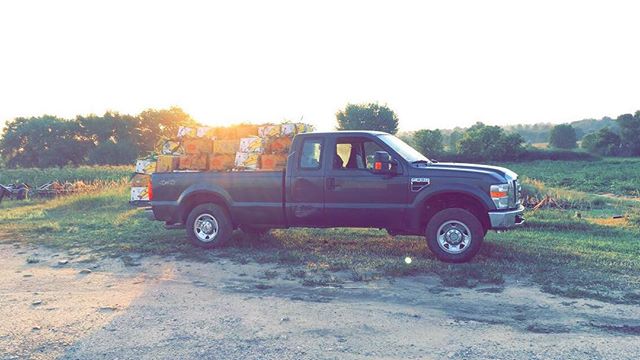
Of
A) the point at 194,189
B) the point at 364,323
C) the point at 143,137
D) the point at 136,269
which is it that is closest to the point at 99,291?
the point at 136,269

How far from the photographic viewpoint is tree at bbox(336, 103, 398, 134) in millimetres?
46656

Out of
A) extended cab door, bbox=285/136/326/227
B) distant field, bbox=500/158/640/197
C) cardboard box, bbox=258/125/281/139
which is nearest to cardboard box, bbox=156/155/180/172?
cardboard box, bbox=258/125/281/139

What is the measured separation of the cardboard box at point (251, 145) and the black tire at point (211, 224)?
118 centimetres

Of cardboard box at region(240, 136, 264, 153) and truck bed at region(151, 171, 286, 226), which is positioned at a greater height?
cardboard box at region(240, 136, 264, 153)

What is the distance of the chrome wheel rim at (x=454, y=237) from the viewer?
8398 mm

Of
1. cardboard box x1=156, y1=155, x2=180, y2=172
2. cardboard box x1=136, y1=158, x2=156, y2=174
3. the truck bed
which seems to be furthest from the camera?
cardboard box x1=136, y1=158, x2=156, y2=174

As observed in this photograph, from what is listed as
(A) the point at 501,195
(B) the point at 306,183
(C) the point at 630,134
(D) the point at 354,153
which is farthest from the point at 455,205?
(C) the point at 630,134

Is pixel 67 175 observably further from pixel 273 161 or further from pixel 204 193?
pixel 273 161

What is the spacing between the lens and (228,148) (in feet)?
33.9

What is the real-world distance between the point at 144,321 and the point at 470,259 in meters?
4.92

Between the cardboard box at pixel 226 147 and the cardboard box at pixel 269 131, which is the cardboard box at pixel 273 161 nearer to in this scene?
the cardboard box at pixel 269 131

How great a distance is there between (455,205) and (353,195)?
1.65 metres

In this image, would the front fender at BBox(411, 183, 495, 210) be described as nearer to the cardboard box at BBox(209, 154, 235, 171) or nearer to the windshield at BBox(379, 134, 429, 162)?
the windshield at BBox(379, 134, 429, 162)

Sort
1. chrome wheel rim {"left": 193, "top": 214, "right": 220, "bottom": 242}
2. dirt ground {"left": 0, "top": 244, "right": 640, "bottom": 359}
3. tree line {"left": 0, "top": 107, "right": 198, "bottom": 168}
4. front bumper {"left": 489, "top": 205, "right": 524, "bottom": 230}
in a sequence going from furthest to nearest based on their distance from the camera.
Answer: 1. tree line {"left": 0, "top": 107, "right": 198, "bottom": 168}
2. chrome wheel rim {"left": 193, "top": 214, "right": 220, "bottom": 242}
3. front bumper {"left": 489, "top": 205, "right": 524, "bottom": 230}
4. dirt ground {"left": 0, "top": 244, "right": 640, "bottom": 359}
